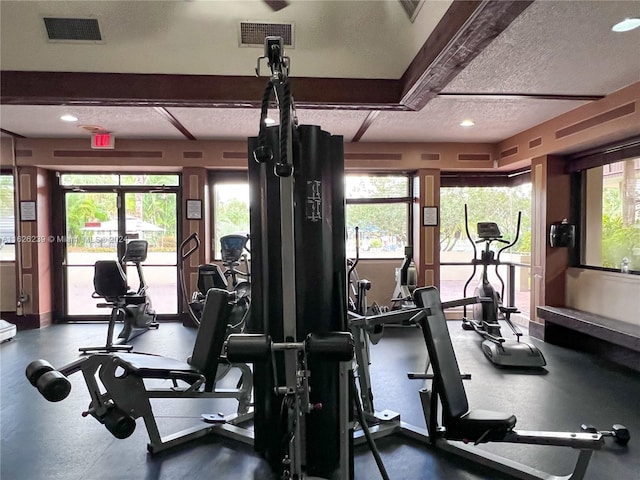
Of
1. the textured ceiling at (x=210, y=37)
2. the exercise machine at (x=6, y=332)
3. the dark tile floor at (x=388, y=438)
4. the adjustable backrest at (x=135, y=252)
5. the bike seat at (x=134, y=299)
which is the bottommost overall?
the dark tile floor at (x=388, y=438)

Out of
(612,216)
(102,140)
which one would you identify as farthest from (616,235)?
(102,140)

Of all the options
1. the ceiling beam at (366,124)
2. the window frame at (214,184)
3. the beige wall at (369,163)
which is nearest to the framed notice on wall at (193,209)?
the beige wall at (369,163)

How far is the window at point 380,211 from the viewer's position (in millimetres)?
6555

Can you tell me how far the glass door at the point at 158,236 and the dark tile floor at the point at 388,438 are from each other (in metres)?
1.77

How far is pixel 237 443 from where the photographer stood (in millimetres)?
2740

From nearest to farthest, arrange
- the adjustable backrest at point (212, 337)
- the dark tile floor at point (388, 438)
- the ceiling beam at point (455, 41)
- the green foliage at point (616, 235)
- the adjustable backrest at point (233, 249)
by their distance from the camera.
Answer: the ceiling beam at point (455, 41), the dark tile floor at point (388, 438), the adjustable backrest at point (212, 337), the green foliage at point (616, 235), the adjustable backrest at point (233, 249)

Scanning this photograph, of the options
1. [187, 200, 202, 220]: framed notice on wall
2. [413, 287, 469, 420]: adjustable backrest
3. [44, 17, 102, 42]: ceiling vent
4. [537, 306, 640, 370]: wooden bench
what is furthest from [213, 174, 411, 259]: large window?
[413, 287, 469, 420]: adjustable backrest

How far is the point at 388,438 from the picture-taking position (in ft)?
9.08

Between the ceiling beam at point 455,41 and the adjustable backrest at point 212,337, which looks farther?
the adjustable backrest at point 212,337

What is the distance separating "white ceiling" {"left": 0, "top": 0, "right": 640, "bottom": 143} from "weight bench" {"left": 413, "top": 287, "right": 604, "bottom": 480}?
191cm

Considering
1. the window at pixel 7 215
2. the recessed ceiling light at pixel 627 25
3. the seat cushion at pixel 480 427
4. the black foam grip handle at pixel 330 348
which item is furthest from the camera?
the window at pixel 7 215

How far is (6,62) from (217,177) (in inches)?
123

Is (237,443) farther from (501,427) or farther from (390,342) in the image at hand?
(390,342)

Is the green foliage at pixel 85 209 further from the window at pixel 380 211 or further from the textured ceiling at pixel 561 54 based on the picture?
the textured ceiling at pixel 561 54
